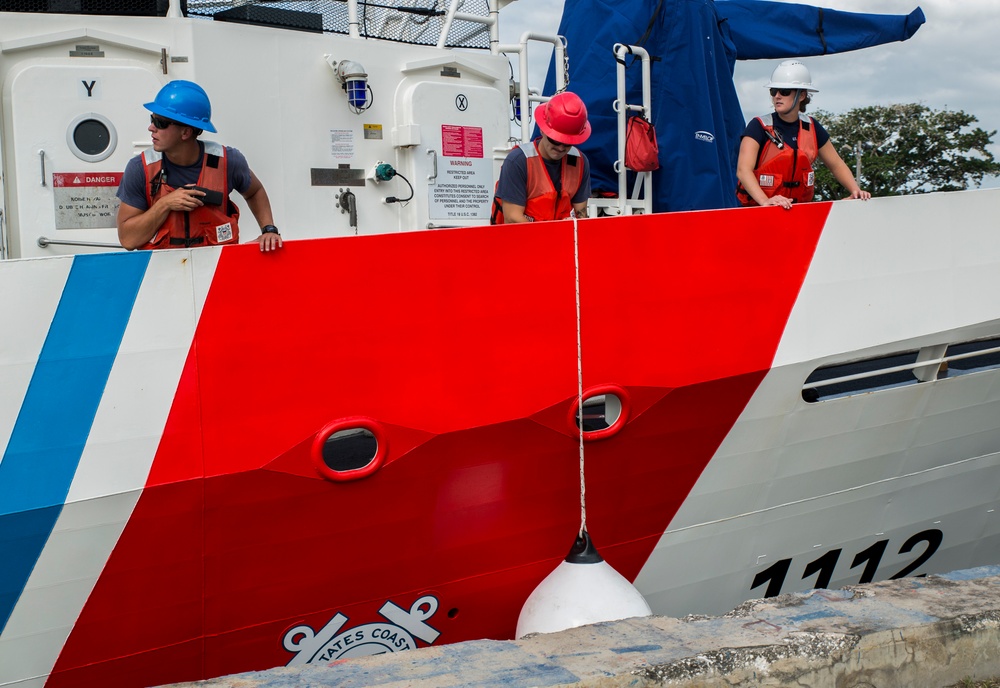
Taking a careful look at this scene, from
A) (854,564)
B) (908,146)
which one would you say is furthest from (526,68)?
(908,146)

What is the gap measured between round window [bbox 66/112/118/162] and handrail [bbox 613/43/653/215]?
7.51ft

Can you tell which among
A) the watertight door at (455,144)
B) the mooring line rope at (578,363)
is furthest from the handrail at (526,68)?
the mooring line rope at (578,363)

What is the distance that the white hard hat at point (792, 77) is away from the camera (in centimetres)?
450

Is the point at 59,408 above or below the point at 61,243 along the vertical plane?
below

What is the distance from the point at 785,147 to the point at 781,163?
0.25 ft

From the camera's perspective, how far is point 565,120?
12.7 feet

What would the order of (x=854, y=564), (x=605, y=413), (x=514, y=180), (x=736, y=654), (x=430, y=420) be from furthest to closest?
(x=854, y=564)
(x=514, y=180)
(x=605, y=413)
(x=430, y=420)
(x=736, y=654)

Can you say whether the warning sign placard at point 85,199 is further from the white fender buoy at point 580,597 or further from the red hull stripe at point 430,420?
the white fender buoy at point 580,597

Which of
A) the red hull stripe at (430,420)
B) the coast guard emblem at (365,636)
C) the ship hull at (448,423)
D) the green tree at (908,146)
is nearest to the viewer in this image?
the ship hull at (448,423)

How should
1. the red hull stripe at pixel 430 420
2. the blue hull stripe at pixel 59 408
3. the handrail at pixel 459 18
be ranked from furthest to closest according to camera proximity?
1. the handrail at pixel 459 18
2. the red hull stripe at pixel 430 420
3. the blue hull stripe at pixel 59 408

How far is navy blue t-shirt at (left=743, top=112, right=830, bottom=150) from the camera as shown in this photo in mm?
4461

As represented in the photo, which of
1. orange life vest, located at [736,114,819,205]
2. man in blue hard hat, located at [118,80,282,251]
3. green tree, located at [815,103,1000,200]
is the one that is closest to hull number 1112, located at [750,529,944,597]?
orange life vest, located at [736,114,819,205]

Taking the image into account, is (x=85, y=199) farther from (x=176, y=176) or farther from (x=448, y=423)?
(x=448, y=423)

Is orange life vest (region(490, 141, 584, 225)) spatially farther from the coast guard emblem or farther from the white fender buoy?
the coast guard emblem
